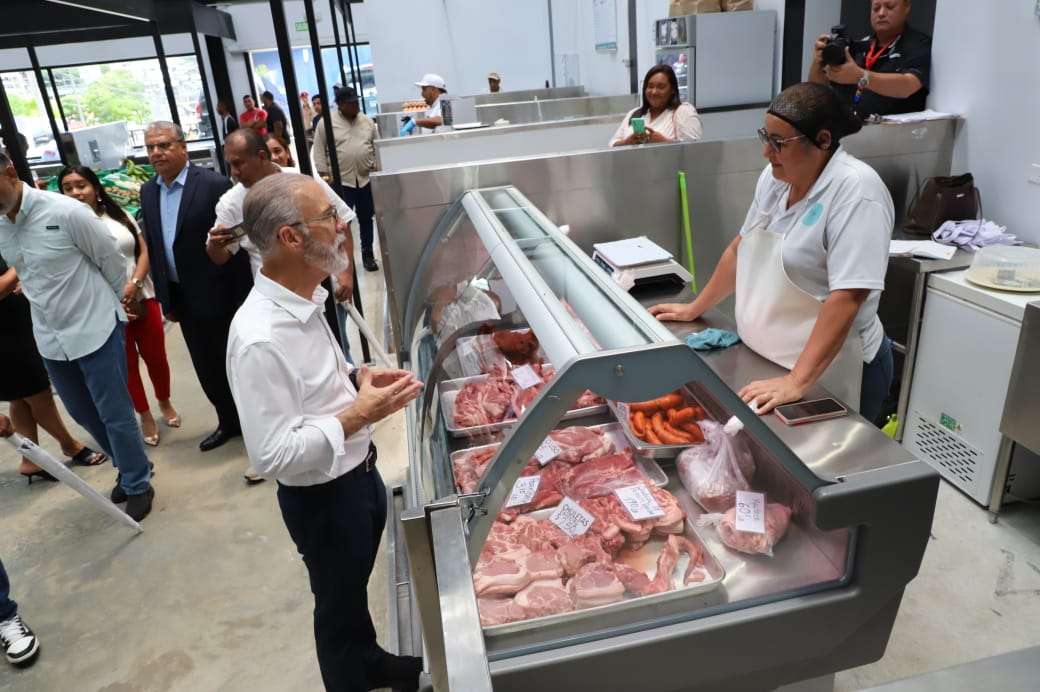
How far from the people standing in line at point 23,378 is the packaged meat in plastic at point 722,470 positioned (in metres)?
3.37

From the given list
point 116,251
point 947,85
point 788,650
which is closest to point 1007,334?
point 947,85

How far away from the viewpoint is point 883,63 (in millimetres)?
3885

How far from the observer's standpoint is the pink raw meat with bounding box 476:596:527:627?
153cm

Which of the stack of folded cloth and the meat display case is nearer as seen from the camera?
the meat display case

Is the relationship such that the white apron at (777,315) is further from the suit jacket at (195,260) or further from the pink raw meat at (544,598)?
the suit jacket at (195,260)

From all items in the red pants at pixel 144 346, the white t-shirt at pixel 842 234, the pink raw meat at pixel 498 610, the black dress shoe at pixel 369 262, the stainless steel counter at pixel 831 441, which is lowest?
the black dress shoe at pixel 369 262

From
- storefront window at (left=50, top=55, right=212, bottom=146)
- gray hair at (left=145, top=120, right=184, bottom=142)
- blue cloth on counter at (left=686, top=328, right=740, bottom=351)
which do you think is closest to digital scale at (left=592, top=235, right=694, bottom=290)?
blue cloth on counter at (left=686, top=328, right=740, bottom=351)

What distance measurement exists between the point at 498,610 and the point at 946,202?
3.18 m

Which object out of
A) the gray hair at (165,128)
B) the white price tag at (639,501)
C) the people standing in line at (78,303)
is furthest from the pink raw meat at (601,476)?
the gray hair at (165,128)

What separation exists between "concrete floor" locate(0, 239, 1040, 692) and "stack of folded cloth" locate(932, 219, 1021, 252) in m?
1.20

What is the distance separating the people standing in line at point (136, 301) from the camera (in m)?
3.77

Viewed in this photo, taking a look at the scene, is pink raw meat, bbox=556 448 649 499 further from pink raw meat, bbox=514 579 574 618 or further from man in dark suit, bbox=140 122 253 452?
man in dark suit, bbox=140 122 253 452

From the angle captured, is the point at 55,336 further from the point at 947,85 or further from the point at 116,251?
the point at 947,85

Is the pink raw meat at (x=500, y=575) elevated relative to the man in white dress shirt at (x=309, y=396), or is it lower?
lower
